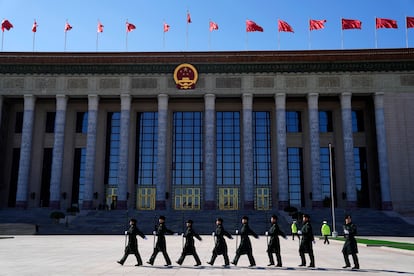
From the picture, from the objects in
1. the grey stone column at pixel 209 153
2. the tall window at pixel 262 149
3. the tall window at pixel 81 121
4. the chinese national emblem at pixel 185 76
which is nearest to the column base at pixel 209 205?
the grey stone column at pixel 209 153

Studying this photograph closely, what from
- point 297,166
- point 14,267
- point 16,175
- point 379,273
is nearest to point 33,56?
point 16,175

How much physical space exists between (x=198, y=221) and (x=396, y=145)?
22.1 meters

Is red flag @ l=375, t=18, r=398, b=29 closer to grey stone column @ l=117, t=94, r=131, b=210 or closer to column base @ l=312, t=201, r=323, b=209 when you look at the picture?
column base @ l=312, t=201, r=323, b=209

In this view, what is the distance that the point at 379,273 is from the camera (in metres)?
11.5

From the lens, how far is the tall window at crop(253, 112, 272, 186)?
46.1 m

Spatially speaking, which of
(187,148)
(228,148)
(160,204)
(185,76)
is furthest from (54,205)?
(228,148)

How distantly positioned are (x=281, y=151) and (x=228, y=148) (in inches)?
264

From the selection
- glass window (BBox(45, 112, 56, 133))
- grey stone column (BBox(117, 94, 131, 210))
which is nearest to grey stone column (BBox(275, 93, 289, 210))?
grey stone column (BBox(117, 94, 131, 210))

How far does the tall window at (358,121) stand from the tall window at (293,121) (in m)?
5.99

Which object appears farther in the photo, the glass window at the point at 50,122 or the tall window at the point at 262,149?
the glass window at the point at 50,122

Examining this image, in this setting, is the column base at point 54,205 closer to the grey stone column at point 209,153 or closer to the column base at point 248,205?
the grey stone column at point 209,153

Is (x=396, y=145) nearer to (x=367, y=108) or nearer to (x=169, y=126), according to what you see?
(x=367, y=108)

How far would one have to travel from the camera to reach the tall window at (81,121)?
47375 mm

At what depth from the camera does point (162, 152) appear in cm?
4291
